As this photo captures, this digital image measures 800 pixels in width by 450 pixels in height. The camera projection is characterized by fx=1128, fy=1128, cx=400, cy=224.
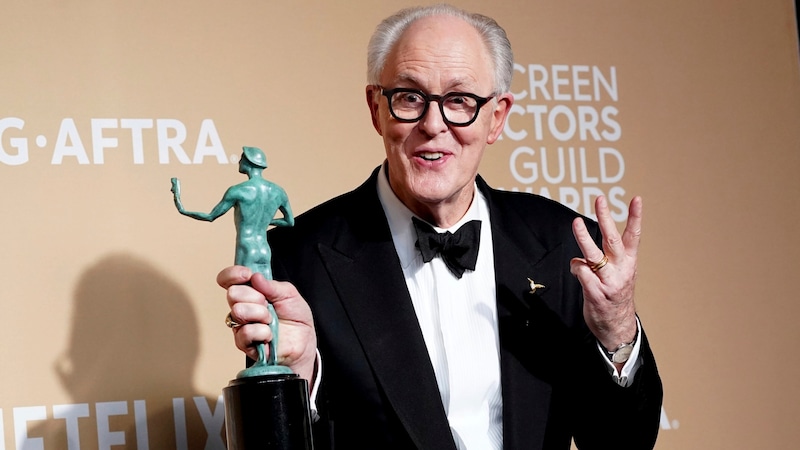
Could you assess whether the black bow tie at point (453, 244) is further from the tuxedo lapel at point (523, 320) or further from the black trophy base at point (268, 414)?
the black trophy base at point (268, 414)

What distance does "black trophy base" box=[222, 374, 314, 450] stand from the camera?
2.00 meters

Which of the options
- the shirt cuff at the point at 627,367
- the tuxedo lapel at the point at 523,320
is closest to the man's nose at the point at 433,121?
the tuxedo lapel at the point at 523,320

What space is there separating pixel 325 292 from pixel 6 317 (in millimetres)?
772

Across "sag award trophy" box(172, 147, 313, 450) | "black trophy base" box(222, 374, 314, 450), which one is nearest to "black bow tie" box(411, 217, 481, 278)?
"sag award trophy" box(172, 147, 313, 450)

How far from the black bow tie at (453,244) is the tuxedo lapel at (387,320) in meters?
0.07

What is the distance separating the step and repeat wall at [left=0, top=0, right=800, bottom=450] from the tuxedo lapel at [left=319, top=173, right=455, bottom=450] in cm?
48

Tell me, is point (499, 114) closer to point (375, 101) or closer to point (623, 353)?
point (375, 101)

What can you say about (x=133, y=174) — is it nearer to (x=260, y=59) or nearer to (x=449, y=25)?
(x=260, y=59)

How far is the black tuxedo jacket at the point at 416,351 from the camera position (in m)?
2.35

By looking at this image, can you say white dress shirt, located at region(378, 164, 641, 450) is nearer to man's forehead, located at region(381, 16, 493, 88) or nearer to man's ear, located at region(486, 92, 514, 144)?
man's ear, located at region(486, 92, 514, 144)

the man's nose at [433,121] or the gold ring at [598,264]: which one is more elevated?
the man's nose at [433,121]

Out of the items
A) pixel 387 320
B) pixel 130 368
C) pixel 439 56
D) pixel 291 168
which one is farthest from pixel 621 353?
pixel 130 368

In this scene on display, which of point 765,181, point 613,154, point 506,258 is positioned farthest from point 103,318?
point 765,181

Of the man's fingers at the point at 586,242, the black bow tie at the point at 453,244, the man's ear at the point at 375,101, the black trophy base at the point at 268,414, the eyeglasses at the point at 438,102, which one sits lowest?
the black trophy base at the point at 268,414
